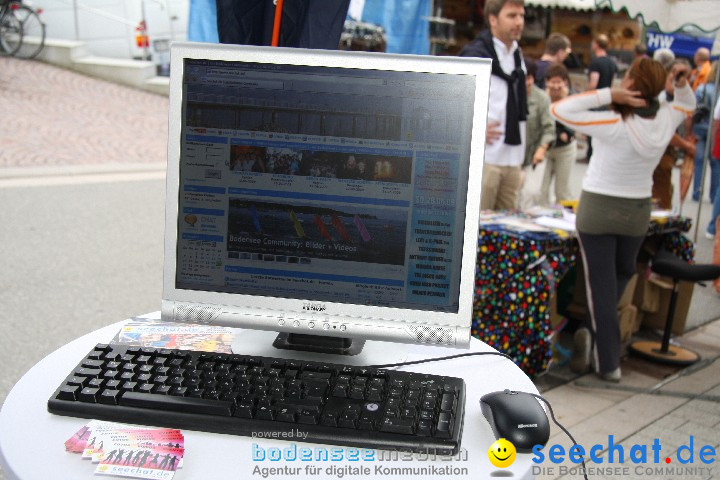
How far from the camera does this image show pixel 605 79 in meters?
10.1

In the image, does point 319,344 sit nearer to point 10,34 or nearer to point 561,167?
point 561,167

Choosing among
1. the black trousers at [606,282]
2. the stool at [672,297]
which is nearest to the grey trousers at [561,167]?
the stool at [672,297]

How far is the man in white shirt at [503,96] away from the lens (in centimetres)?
475

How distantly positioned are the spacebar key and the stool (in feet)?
11.2

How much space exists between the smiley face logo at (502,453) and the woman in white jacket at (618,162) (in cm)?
266

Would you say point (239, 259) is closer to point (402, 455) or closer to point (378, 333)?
point (378, 333)

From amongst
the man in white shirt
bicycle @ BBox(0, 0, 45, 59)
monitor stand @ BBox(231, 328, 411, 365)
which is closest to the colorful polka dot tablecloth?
the man in white shirt

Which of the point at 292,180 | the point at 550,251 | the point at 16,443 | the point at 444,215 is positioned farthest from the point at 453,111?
the point at 550,251

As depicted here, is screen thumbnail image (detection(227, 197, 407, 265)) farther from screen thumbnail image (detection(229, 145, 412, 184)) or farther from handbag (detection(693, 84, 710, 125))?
handbag (detection(693, 84, 710, 125))

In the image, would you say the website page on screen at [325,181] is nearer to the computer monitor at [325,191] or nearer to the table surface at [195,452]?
the computer monitor at [325,191]

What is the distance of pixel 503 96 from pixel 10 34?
1082cm

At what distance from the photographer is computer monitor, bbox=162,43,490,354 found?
5.05ft

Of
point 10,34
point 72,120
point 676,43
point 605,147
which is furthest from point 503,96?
point 10,34

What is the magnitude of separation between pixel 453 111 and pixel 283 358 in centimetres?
62
